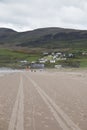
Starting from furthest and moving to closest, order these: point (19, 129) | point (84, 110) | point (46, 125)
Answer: point (84, 110)
point (46, 125)
point (19, 129)

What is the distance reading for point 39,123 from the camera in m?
14.6

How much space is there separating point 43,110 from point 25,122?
3.41m

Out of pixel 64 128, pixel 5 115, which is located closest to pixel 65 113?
pixel 5 115

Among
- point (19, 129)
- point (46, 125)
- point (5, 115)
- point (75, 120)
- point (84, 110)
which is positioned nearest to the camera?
point (19, 129)

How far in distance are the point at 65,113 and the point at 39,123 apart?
2.67 metres

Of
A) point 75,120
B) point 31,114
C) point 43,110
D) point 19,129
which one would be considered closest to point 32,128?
point 19,129

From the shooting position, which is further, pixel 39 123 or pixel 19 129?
pixel 39 123

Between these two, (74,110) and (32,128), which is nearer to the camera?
(32,128)

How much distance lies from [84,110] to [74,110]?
443 mm

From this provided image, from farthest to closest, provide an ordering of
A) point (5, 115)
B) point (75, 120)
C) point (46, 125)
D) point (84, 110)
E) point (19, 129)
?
point (84, 110)
point (5, 115)
point (75, 120)
point (46, 125)
point (19, 129)

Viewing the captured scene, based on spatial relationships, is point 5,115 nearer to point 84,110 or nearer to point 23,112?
point 23,112

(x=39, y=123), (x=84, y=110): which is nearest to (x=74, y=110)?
(x=84, y=110)

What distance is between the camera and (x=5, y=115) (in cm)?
1672

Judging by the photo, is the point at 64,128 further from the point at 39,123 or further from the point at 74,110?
the point at 74,110
